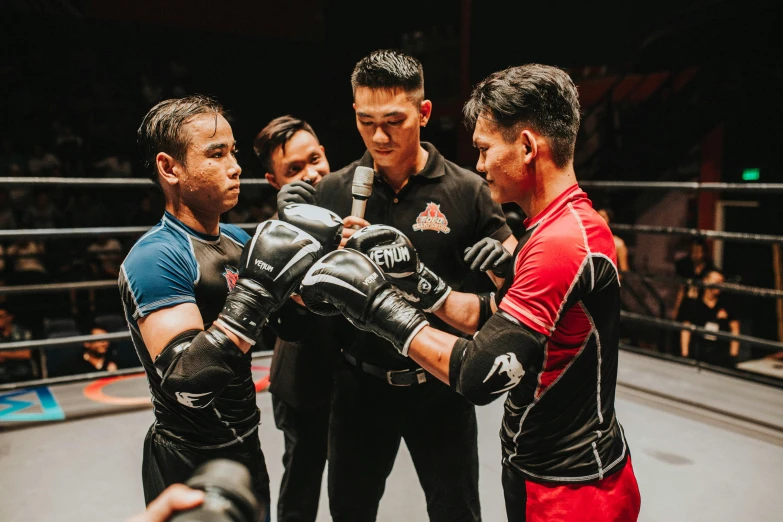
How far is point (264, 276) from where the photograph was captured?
136 cm

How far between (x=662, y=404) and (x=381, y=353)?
7.05 ft

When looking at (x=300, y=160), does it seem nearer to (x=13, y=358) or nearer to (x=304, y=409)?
(x=304, y=409)

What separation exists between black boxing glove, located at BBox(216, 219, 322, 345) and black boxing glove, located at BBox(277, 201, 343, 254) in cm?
7

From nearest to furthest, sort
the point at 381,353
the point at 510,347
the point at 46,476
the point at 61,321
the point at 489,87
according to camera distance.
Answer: the point at 510,347 → the point at 489,87 → the point at 381,353 → the point at 46,476 → the point at 61,321

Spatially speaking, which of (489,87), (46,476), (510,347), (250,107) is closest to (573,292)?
(510,347)

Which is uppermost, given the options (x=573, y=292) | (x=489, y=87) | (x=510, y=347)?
(x=489, y=87)

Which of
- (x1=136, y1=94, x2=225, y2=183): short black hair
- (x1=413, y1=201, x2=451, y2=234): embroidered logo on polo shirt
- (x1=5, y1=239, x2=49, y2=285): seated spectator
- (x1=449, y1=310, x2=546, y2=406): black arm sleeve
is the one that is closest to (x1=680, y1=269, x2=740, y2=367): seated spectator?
(x1=413, y1=201, x2=451, y2=234): embroidered logo on polo shirt

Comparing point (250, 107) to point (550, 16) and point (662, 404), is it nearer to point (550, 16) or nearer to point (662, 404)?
point (550, 16)

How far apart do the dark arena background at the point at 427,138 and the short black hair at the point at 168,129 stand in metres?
1.73

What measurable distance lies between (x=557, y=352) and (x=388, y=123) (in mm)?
902

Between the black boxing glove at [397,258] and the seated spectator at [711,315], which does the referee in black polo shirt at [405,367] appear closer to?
the black boxing glove at [397,258]

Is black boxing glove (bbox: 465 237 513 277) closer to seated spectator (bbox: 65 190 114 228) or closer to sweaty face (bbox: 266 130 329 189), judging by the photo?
sweaty face (bbox: 266 130 329 189)

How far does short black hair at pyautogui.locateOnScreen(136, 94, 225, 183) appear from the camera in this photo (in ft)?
5.13

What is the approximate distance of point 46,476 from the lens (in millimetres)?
2496
